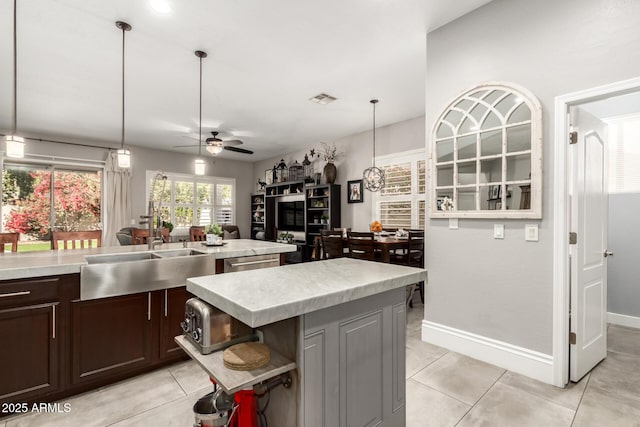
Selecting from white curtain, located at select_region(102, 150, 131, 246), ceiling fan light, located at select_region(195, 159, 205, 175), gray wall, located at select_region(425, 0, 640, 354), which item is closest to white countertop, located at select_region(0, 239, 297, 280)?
ceiling fan light, located at select_region(195, 159, 205, 175)

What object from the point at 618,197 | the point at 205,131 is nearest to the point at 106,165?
the point at 205,131

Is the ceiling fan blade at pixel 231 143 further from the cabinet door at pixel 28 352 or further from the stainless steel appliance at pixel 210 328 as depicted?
the stainless steel appliance at pixel 210 328

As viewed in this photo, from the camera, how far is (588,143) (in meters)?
2.34

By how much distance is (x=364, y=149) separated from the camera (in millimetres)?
6188

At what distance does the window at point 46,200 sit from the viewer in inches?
228

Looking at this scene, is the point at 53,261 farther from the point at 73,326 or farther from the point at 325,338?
the point at 325,338

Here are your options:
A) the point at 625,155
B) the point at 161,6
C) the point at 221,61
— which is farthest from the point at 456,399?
the point at 221,61

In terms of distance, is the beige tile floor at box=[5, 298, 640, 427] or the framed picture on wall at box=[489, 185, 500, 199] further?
the framed picture on wall at box=[489, 185, 500, 199]

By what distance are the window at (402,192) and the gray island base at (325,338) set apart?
157 inches

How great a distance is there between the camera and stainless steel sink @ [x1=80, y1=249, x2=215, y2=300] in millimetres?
2057

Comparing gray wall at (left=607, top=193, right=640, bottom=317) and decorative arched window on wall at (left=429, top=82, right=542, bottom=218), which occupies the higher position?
decorative arched window on wall at (left=429, top=82, right=542, bottom=218)

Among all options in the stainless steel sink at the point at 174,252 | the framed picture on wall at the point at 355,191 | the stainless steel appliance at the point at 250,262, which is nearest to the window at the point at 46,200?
the stainless steel sink at the point at 174,252

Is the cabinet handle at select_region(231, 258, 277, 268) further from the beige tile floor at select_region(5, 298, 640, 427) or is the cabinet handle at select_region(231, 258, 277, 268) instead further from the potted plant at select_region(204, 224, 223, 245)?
the beige tile floor at select_region(5, 298, 640, 427)

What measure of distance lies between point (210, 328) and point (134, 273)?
1.24 m
